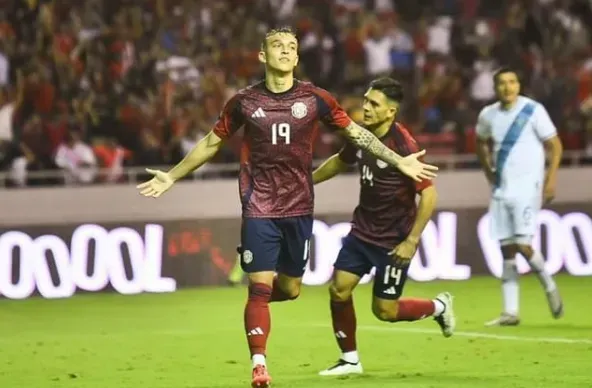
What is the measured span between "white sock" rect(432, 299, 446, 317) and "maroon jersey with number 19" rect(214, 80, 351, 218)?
5.07ft

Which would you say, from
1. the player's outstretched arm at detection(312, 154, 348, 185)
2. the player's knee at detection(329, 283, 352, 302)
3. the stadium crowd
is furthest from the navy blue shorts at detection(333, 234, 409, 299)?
the stadium crowd

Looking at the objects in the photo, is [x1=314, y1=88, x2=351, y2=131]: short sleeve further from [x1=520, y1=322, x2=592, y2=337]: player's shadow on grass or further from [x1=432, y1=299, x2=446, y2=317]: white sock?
[x1=520, y1=322, x2=592, y2=337]: player's shadow on grass

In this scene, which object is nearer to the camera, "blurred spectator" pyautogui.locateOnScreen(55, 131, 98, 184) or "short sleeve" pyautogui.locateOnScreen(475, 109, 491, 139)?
"short sleeve" pyautogui.locateOnScreen(475, 109, 491, 139)

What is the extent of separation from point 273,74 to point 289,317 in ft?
18.8

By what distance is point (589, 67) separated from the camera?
22.3 meters

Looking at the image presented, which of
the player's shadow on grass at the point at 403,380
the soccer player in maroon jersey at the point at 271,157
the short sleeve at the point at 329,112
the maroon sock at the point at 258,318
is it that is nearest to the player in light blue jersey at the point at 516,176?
the player's shadow on grass at the point at 403,380

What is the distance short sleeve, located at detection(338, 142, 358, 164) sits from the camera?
10.1 m

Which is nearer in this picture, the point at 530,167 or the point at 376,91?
the point at 376,91

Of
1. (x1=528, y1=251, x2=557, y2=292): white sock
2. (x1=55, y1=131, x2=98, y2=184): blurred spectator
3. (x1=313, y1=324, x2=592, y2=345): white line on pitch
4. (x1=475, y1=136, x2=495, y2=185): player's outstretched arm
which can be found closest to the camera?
(x1=313, y1=324, x2=592, y2=345): white line on pitch

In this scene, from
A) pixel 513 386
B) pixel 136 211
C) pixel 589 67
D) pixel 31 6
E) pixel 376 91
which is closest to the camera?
pixel 513 386

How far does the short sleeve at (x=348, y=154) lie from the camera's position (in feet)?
33.0

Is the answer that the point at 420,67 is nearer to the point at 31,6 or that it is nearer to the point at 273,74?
the point at 31,6

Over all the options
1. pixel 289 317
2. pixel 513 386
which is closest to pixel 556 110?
pixel 289 317

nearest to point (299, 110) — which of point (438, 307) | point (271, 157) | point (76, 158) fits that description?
point (271, 157)
